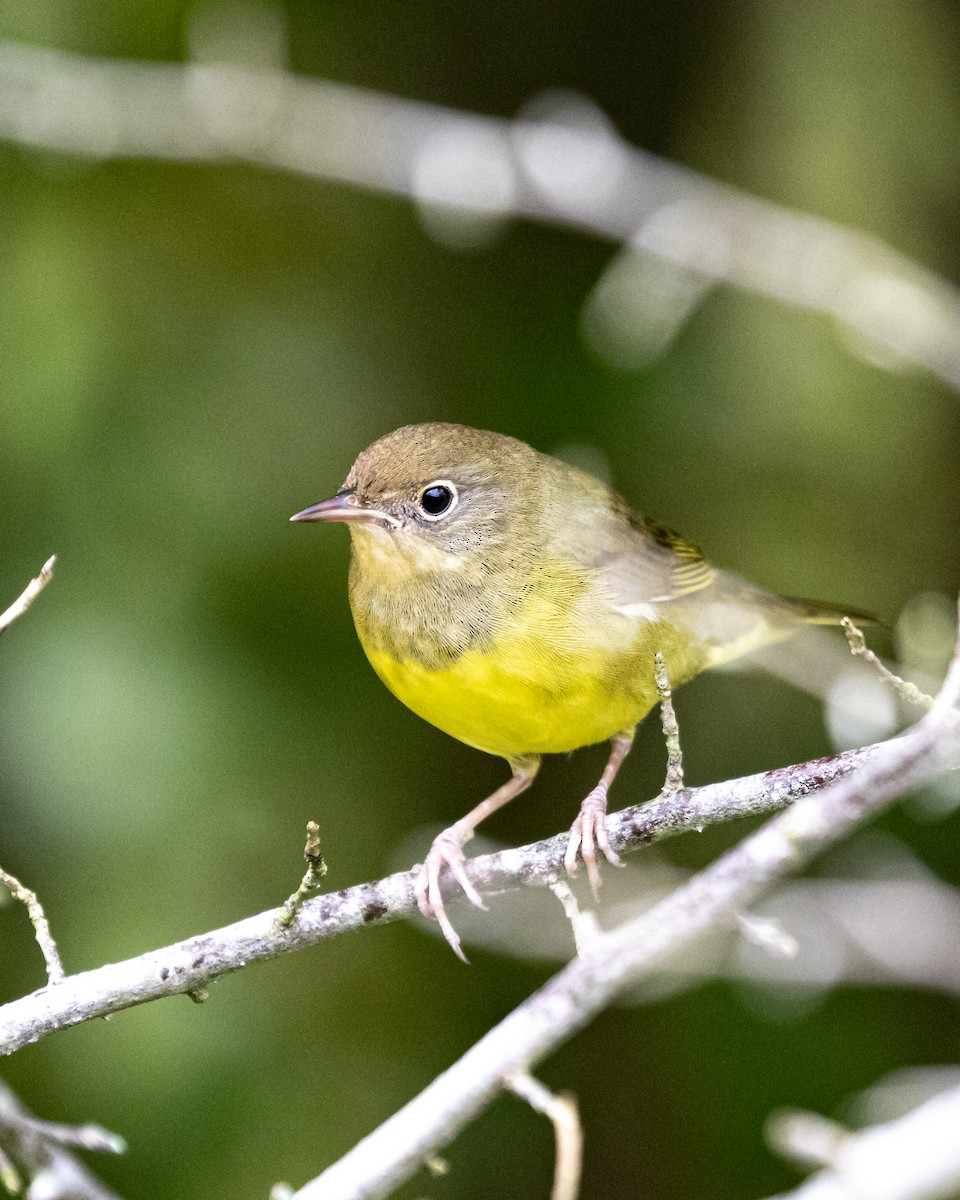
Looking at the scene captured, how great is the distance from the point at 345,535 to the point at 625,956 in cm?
336

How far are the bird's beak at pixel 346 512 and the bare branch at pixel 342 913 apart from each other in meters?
0.97

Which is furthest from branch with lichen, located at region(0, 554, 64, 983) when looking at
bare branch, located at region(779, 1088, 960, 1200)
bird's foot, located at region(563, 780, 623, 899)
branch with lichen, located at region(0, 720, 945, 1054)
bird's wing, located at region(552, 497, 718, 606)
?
bird's wing, located at region(552, 497, 718, 606)

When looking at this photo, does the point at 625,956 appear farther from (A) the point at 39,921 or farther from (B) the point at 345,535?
(B) the point at 345,535

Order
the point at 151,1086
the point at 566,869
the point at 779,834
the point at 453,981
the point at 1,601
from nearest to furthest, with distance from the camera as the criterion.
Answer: the point at 779,834 → the point at 566,869 → the point at 151,1086 → the point at 1,601 → the point at 453,981

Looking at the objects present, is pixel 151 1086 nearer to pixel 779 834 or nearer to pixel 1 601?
pixel 1 601

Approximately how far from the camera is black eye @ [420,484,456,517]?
396 cm

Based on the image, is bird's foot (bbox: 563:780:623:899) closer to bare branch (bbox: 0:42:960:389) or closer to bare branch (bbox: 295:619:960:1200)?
bare branch (bbox: 295:619:960:1200)

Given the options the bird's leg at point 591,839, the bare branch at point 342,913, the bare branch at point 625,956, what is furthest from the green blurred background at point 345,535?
the bare branch at point 625,956

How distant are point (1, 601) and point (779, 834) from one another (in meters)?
3.47

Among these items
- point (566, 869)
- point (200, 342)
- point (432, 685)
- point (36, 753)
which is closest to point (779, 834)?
point (566, 869)

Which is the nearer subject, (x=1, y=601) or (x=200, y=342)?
(x=1, y=601)

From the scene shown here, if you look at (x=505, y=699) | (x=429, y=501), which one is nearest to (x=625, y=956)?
(x=505, y=699)

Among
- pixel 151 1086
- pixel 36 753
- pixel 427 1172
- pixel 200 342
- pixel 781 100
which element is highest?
pixel 781 100

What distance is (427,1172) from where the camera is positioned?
15.4ft
